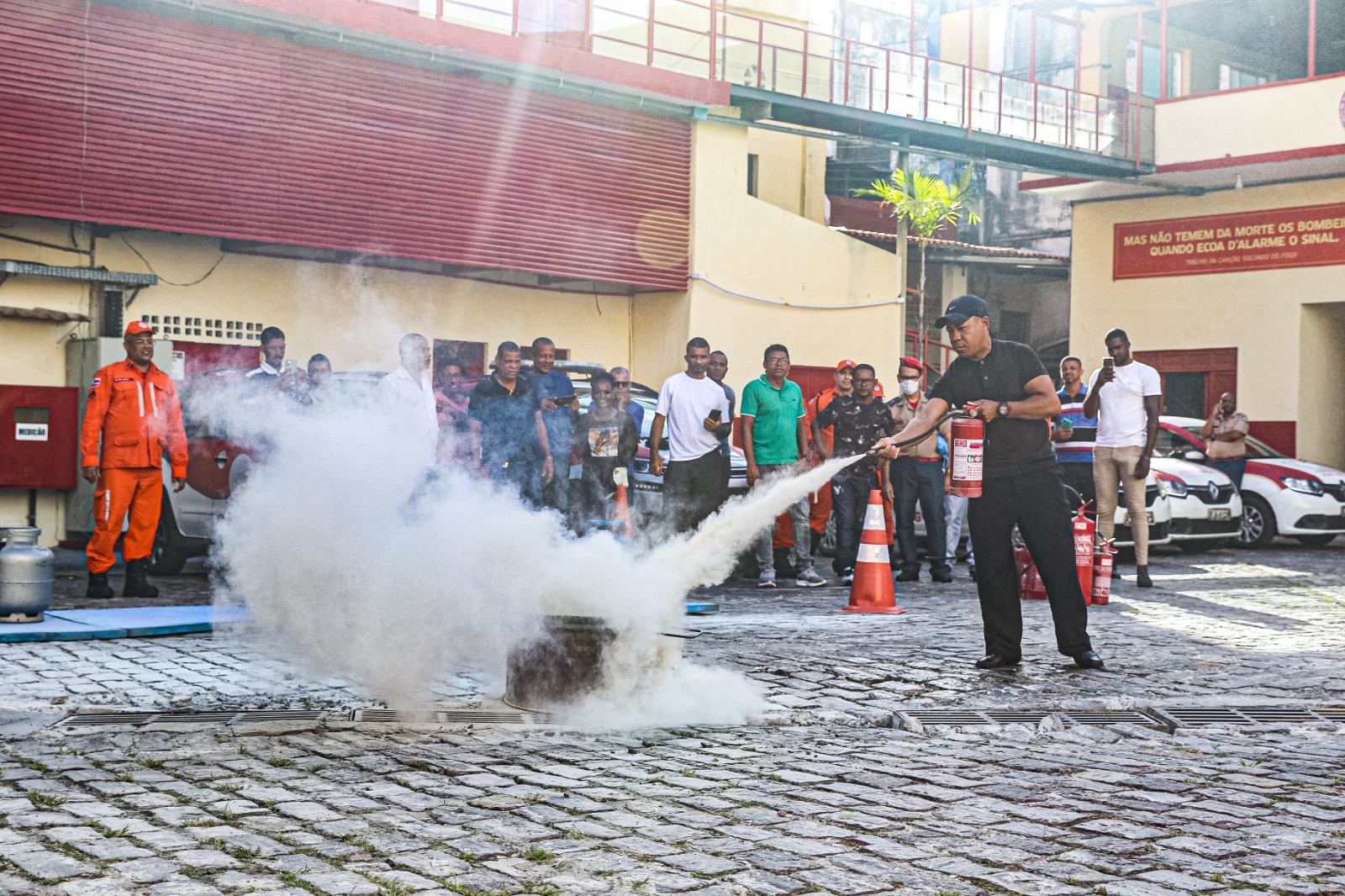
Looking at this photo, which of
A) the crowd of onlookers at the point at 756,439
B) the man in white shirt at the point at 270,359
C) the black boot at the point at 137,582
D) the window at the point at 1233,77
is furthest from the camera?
the window at the point at 1233,77

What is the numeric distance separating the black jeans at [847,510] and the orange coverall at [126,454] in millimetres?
5780

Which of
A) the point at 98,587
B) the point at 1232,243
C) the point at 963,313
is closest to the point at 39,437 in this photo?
the point at 98,587

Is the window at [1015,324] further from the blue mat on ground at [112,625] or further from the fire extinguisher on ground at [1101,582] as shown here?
the blue mat on ground at [112,625]

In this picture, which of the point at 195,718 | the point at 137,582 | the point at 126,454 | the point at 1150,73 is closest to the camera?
the point at 195,718

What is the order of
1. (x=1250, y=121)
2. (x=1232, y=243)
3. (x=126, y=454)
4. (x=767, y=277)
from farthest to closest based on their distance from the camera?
1. (x=1232, y=243)
2. (x=1250, y=121)
3. (x=767, y=277)
4. (x=126, y=454)

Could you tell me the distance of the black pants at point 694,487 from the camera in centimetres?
1191

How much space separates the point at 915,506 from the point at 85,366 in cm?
900

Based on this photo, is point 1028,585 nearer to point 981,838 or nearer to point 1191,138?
point 981,838

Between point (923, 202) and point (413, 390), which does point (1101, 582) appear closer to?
point (413, 390)

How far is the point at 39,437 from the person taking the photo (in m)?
14.8

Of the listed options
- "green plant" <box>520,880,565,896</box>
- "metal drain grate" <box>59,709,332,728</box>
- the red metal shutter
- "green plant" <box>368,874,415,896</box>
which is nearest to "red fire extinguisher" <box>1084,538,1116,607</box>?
"metal drain grate" <box>59,709,332,728</box>

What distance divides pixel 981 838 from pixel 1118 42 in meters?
23.7

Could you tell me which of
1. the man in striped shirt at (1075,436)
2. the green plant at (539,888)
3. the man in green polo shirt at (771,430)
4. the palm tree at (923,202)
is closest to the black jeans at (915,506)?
the man in green polo shirt at (771,430)

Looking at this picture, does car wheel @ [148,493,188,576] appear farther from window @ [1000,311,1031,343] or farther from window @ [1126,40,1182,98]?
window @ [1000,311,1031,343]
